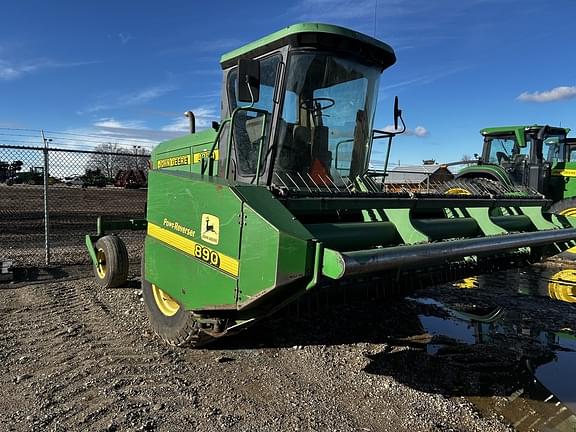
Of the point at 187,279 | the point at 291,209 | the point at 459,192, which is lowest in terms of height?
the point at 187,279

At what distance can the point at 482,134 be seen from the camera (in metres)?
12.2

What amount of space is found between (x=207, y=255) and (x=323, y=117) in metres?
1.71

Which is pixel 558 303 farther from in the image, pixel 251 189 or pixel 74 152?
pixel 74 152

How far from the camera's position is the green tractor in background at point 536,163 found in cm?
1086

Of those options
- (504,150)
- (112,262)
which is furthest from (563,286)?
(112,262)

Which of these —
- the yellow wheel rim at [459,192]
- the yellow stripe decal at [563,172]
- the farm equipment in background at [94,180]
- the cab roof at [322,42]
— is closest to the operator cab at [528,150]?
the yellow stripe decal at [563,172]

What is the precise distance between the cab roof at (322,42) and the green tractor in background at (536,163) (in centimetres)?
758

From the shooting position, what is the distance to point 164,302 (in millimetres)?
3941

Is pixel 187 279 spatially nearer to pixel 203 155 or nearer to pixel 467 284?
pixel 203 155

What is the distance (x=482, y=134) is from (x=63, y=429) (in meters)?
12.1

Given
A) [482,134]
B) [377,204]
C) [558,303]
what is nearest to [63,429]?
[377,204]

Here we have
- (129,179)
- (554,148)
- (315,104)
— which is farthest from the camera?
(129,179)

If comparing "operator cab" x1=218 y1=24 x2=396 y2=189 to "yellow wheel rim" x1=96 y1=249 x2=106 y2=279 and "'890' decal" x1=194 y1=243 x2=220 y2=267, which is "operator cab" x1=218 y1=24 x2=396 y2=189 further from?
"yellow wheel rim" x1=96 y1=249 x2=106 y2=279

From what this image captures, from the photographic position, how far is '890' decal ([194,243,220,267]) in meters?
2.96
